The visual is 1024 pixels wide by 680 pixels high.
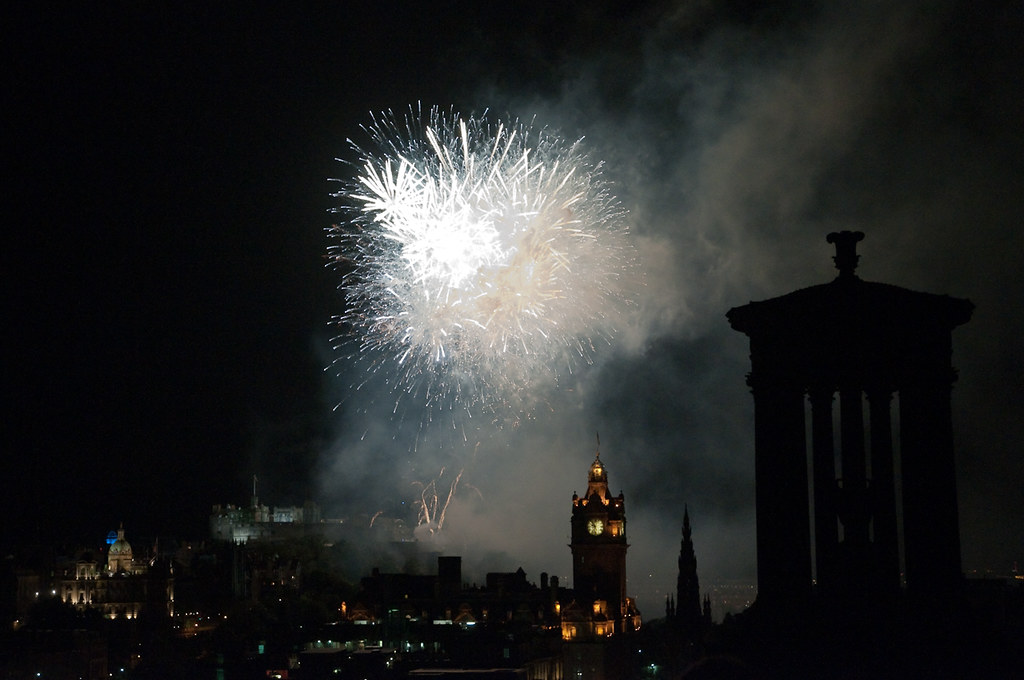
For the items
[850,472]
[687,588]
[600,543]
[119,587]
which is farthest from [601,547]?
[850,472]

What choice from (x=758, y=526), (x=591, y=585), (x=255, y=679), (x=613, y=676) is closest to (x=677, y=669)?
(x=613, y=676)

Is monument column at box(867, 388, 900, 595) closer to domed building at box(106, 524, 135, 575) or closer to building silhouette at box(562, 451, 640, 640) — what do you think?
building silhouette at box(562, 451, 640, 640)

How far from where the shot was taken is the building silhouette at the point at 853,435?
96.4ft

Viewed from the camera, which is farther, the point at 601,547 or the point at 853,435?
the point at 601,547

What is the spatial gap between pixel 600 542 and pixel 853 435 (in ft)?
358

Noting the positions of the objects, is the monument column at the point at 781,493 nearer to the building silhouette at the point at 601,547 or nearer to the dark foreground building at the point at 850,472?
the dark foreground building at the point at 850,472

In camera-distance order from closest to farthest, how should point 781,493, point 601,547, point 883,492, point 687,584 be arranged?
1. point 883,492
2. point 781,493
3. point 687,584
4. point 601,547

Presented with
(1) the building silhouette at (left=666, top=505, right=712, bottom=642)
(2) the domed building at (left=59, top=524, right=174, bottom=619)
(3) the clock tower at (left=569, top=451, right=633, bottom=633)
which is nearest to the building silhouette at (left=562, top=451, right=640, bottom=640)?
(3) the clock tower at (left=569, top=451, right=633, bottom=633)

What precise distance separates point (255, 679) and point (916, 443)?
82768 millimetres

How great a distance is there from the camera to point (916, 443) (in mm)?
29766

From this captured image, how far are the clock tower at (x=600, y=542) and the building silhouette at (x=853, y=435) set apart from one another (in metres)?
107

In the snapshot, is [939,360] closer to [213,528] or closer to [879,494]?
[879,494]

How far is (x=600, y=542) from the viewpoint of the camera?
137 m

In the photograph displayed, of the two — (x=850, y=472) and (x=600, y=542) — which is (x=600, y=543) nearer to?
(x=600, y=542)
